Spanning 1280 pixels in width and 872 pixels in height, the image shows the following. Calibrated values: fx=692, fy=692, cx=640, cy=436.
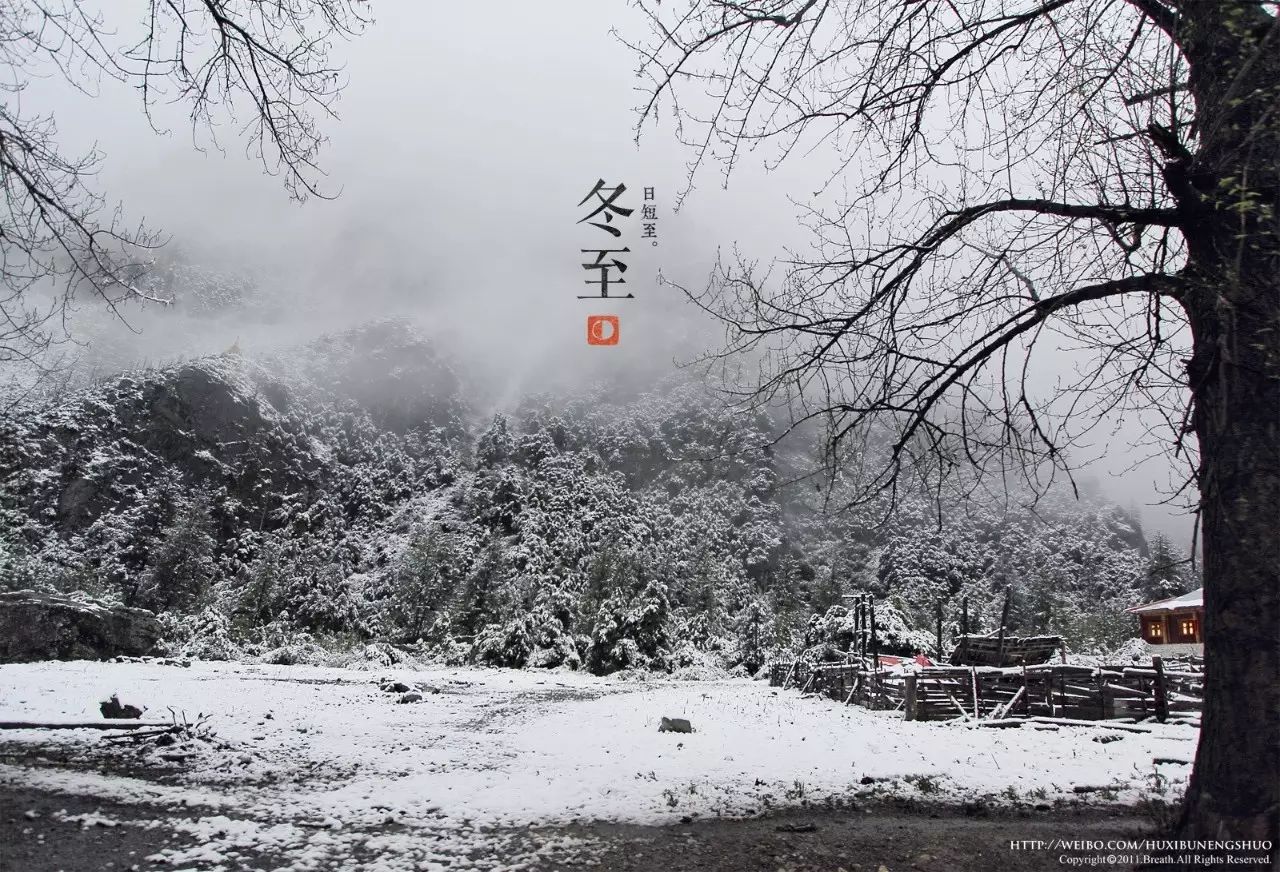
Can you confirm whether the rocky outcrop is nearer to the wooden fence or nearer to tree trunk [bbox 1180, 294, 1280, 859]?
the wooden fence

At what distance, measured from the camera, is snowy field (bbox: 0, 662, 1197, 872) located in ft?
17.4

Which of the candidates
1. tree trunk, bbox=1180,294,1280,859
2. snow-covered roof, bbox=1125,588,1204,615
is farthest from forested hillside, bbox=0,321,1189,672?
snow-covered roof, bbox=1125,588,1204,615

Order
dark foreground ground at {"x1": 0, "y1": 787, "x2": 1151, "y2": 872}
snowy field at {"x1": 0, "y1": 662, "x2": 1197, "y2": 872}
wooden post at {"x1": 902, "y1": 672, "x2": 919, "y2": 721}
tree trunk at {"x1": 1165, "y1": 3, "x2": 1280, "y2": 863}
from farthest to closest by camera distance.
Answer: wooden post at {"x1": 902, "y1": 672, "x2": 919, "y2": 721} < snowy field at {"x1": 0, "y1": 662, "x2": 1197, "y2": 872} < dark foreground ground at {"x1": 0, "y1": 787, "x2": 1151, "y2": 872} < tree trunk at {"x1": 1165, "y1": 3, "x2": 1280, "y2": 863}

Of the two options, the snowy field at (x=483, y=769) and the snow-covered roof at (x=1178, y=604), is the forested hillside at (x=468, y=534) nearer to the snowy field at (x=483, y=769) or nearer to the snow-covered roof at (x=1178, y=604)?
the snowy field at (x=483, y=769)

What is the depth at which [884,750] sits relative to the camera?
384 inches

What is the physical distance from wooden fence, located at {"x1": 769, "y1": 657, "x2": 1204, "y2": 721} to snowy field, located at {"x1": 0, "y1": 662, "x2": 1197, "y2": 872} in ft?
4.42

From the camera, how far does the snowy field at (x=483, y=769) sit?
5.30 m

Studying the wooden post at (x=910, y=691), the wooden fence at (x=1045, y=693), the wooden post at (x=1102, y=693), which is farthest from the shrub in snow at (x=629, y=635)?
the wooden post at (x=1102, y=693)

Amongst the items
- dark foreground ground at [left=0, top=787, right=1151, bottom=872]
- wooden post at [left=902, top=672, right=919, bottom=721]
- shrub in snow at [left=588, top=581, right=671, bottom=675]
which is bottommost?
shrub in snow at [left=588, top=581, right=671, bottom=675]

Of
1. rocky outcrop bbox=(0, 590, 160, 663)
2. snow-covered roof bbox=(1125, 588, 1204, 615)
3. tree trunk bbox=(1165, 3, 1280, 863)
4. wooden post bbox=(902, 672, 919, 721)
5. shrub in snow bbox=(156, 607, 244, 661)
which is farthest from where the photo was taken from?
snow-covered roof bbox=(1125, 588, 1204, 615)

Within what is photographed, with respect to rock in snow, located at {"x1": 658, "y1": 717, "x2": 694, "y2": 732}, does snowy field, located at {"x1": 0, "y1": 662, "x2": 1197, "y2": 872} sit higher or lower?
higher

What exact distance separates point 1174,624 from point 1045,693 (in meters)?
32.4

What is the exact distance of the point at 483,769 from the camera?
8.15 meters

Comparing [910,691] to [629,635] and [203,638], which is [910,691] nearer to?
[629,635]
